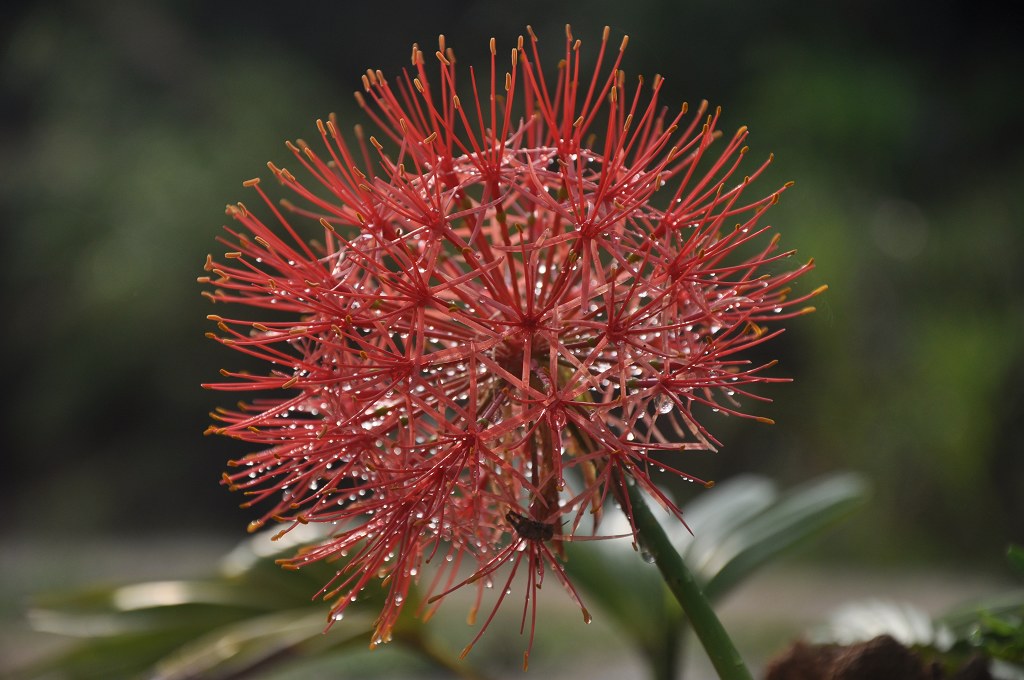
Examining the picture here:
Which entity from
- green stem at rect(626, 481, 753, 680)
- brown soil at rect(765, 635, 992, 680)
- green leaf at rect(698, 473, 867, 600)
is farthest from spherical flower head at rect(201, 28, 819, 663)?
green leaf at rect(698, 473, 867, 600)

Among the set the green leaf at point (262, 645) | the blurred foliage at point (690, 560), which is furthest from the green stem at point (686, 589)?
the green leaf at point (262, 645)

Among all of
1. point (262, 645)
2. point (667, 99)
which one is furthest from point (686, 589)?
point (667, 99)

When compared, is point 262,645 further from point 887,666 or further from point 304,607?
point 887,666

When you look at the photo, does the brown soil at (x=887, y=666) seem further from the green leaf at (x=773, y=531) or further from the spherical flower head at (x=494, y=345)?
the spherical flower head at (x=494, y=345)

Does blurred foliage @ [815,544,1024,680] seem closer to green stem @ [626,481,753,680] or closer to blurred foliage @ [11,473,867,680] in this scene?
blurred foliage @ [11,473,867,680]

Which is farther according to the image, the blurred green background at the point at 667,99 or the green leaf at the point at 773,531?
the blurred green background at the point at 667,99

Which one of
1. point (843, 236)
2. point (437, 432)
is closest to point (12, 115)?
point (843, 236)
